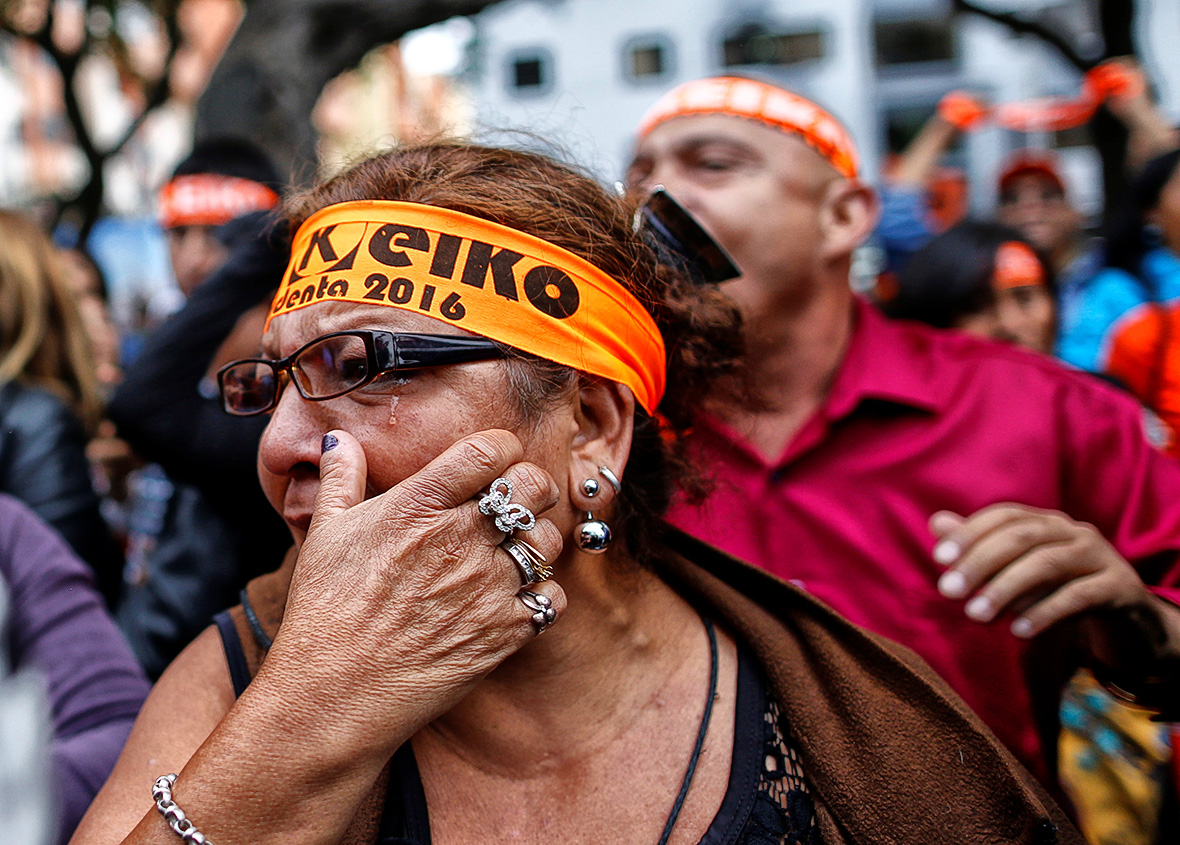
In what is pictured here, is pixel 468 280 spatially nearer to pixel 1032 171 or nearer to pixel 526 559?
pixel 526 559

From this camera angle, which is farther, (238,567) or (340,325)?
(238,567)

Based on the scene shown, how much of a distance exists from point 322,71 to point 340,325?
582 cm

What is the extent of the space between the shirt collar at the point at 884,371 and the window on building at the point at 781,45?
2609 cm

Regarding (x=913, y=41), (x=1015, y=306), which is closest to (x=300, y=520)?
(x=1015, y=306)

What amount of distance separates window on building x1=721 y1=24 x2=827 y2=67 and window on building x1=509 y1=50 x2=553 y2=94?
16.8 ft

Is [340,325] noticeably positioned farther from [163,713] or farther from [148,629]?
[148,629]

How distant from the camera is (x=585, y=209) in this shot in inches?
70.2

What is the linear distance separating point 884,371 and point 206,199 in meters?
2.97

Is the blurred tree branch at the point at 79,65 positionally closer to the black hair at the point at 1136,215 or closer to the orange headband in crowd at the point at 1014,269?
the orange headband in crowd at the point at 1014,269

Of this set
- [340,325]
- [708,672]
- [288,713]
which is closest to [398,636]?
[288,713]

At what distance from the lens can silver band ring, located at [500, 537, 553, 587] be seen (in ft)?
4.69

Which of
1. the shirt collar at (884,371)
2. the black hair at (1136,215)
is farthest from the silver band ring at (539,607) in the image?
the black hair at (1136,215)

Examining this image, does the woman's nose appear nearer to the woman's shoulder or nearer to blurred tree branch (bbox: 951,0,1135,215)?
the woman's shoulder

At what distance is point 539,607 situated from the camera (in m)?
1.46
